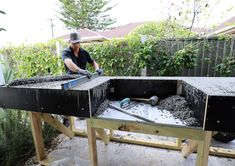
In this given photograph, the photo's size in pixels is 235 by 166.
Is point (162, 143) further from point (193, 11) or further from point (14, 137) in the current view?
point (193, 11)

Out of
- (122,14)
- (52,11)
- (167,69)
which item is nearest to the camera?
(167,69)

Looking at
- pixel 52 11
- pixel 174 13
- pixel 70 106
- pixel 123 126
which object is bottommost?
pixel 123 126

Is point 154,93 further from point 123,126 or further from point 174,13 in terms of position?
point 174,13

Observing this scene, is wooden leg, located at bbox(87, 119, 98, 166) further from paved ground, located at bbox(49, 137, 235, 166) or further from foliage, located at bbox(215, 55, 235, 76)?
foliage, located at bbox(215, 55, 235, 76)

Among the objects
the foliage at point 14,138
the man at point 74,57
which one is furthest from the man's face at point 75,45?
the foliage at point 14,138

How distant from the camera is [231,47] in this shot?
2.71 meters

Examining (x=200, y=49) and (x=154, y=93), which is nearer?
(x=154, y=93)

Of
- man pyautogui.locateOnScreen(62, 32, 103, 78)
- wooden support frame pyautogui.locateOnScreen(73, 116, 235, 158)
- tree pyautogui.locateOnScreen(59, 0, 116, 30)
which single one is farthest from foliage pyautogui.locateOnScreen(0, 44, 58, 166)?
tree pyautogui.locateOnScreen(59, 0, 116, 30)

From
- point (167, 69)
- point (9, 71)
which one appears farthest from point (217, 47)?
point (9, 71)

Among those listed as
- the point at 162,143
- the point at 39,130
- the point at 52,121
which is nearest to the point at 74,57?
the point at 52,121

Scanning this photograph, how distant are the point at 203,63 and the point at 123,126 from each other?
2434 millimetres

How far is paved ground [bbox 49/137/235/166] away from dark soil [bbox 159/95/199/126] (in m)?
0.86

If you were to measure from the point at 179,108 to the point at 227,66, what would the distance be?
1.97 metres

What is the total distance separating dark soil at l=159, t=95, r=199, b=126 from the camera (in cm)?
119
